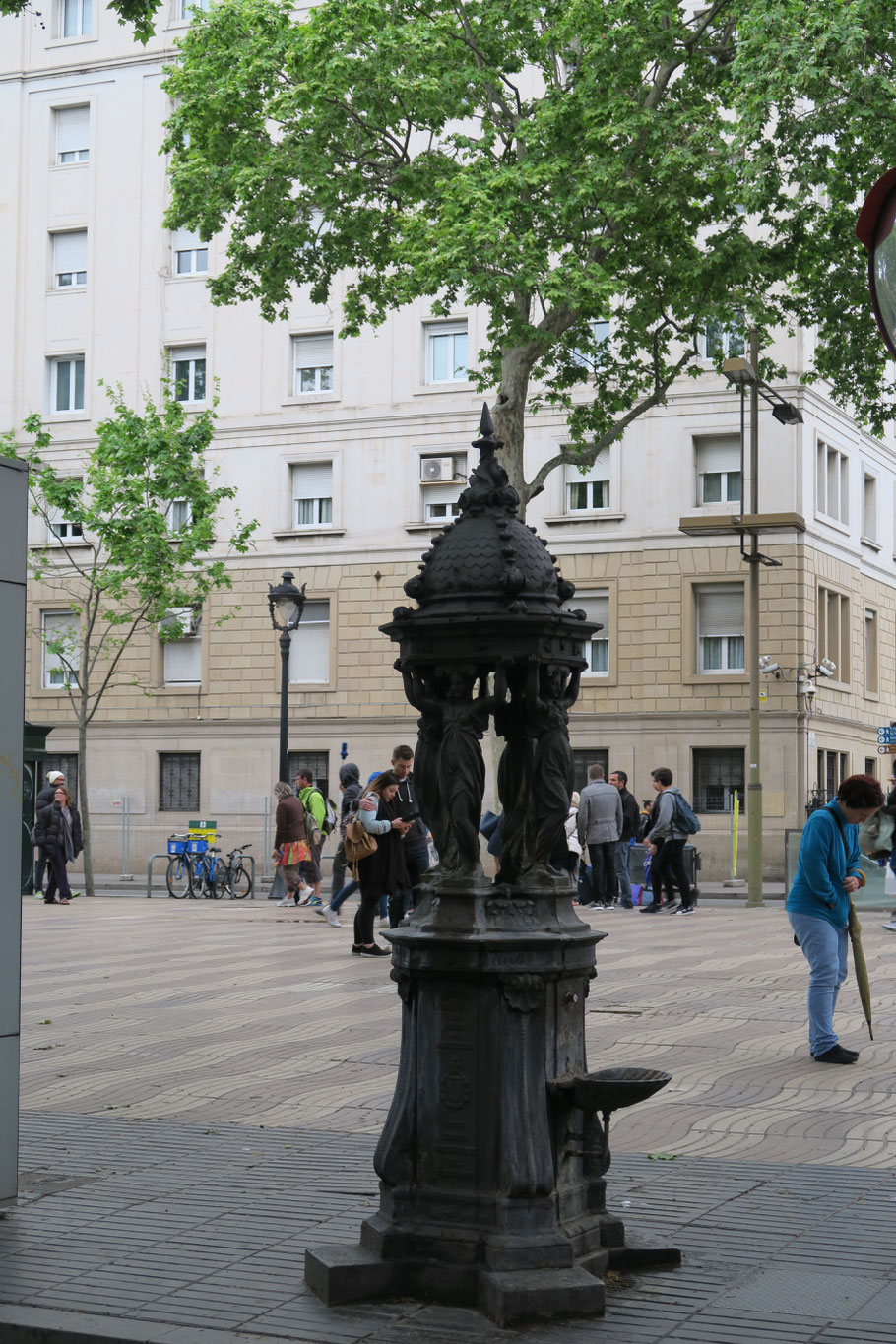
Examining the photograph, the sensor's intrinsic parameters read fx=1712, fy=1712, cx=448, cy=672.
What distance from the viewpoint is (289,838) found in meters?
24.1

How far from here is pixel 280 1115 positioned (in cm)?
812

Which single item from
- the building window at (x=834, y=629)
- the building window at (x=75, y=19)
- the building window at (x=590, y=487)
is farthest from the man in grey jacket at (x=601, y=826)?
the building window at (x=75, y=19)

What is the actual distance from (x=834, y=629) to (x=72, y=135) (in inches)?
910

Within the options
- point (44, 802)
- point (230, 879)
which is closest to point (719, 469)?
point (230, 879)

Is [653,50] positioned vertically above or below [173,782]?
above

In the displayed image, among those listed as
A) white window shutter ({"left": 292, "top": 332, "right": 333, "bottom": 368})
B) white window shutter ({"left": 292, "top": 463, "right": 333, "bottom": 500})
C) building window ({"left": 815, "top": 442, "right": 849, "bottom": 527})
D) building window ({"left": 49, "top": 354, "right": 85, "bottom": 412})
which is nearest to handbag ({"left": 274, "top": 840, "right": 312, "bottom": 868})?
white window shutter ({"left": 292, "top": 463, "right": 333, "bottom": 500})

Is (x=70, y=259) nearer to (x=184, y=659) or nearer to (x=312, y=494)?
(x=312, y=494)

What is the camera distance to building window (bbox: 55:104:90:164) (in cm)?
4403

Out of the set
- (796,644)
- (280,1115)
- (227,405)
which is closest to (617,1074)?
(280,1115)

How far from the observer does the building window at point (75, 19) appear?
44.1 meters

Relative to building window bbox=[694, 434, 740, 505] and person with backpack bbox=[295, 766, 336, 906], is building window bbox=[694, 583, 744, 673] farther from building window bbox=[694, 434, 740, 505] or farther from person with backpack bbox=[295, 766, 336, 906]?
person with backpack bbox=[295, 766, 336, 906]

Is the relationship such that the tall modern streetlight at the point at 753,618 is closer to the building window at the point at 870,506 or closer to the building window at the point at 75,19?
the building window at the point at 870,506

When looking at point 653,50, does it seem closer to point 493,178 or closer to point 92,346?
point 493,178

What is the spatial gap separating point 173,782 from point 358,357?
11.1 metres
